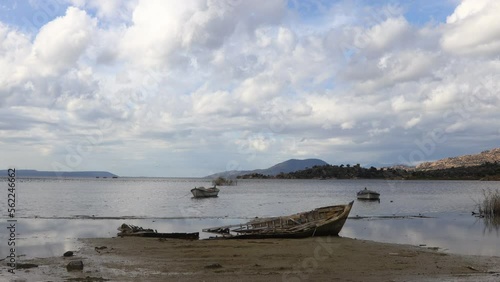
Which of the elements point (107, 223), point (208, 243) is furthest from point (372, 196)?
point (208, 243)

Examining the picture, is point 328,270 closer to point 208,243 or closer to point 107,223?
point 208,243

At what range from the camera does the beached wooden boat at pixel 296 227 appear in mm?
25156

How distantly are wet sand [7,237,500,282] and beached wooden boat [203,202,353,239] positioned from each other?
2.19 m

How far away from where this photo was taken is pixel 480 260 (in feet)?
60.2

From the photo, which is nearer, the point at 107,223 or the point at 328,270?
the point at 328,270

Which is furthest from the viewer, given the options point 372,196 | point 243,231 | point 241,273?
point 372,196

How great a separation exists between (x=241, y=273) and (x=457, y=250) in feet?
39.2

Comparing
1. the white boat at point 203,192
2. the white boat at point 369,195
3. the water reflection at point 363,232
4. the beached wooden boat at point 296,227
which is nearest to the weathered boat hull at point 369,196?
the white boat at point 369,195

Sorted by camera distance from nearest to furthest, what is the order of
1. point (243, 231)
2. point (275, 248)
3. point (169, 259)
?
point (169, 259)
point (275, 248)
point (243, 231)

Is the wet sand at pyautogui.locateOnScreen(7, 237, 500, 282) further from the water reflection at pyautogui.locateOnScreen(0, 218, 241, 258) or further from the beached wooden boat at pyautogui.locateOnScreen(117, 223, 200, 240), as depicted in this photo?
the water reflection at pyautogui.locateOnScreen(0, 218, 241, 258)

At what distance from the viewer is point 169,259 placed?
17.8 metres

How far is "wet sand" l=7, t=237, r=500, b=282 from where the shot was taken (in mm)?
14531

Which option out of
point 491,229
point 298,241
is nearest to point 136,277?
point 298,241

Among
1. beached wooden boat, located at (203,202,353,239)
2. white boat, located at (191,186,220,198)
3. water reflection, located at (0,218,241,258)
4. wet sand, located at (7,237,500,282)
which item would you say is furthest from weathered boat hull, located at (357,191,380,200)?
wet sand, located at (7,237,500,282)
